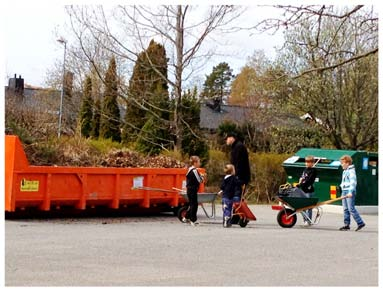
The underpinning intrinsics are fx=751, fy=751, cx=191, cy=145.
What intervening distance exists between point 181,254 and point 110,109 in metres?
23.2

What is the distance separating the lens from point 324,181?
1995cm

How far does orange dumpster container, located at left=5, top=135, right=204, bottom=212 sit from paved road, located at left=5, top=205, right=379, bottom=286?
42 cm

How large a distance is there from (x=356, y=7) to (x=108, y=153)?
900cm

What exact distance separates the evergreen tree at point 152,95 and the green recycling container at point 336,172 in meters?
7.97

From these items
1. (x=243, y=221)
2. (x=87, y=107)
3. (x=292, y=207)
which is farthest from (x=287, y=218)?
(x=87, y=107)

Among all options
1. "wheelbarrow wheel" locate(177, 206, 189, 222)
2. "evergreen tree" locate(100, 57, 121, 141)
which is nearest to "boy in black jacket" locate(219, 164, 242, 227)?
"wheelbarrow wheel" locate(177, 206, 189, 222)

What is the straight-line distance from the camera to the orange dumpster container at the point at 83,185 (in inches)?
540

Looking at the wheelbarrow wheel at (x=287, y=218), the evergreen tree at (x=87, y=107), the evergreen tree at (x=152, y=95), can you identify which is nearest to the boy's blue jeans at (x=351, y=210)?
the wheelbarrow wheel at (x=287, y=218)

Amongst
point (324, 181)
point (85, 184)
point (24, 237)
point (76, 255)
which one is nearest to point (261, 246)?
point (76, 255)

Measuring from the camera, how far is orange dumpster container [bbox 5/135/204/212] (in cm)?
1372

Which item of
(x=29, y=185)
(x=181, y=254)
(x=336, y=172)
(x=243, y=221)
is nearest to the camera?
(x=181, y=254)

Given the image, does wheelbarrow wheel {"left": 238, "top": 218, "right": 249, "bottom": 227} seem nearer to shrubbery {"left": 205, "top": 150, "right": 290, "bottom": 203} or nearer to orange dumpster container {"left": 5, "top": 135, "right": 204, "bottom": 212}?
orange dumpster container {"left": 5, "top": 135, "right": 204, "bottom": 212}

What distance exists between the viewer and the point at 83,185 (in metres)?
14.6

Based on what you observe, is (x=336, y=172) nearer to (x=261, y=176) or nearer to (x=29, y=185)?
(x=261, y=176)
